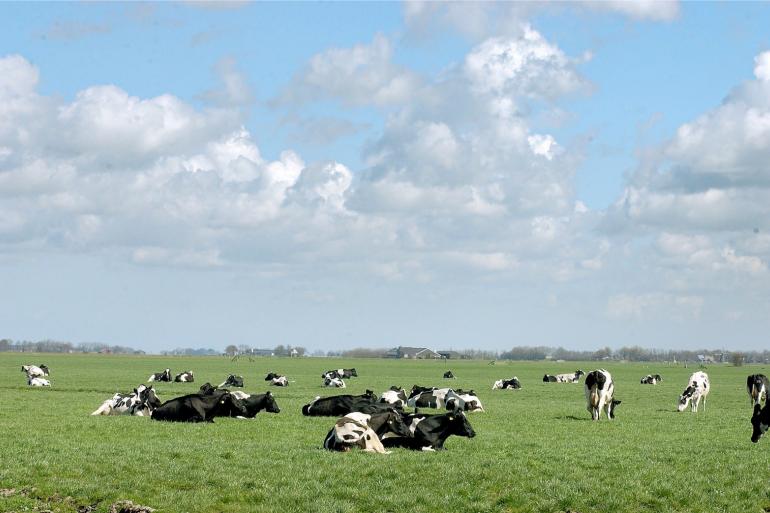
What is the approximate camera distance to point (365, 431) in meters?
21.7

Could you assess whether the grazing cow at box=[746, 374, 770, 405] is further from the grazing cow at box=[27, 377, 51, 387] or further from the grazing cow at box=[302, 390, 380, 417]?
the grazing cow at box=[27, 377, 51, 387]

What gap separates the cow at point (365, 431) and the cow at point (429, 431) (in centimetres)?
16

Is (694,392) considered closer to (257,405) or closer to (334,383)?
(257,405)

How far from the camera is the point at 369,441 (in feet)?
70.6

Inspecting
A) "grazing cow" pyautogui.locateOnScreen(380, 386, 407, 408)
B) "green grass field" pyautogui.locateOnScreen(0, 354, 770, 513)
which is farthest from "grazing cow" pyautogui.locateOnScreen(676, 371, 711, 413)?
"grazing cow" pyautogui.locateOnScreen(380, 386, 407, 408)

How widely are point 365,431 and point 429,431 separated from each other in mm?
1750

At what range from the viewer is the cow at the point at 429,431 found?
22.2 m

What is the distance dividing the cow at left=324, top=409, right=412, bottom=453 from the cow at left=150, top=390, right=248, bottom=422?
830 cm

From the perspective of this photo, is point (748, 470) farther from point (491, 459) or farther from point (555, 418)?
point (555, 418)

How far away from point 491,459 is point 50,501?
894 centimetres

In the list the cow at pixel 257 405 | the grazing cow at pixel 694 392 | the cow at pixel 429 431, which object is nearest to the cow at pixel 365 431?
the cow at pixel 429 431

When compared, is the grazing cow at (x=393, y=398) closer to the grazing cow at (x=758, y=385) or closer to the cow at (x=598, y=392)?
the cow at (x=598, y=392)

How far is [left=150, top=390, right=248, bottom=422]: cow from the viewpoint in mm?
29141

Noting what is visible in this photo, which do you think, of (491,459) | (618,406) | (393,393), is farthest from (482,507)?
(618,406)
